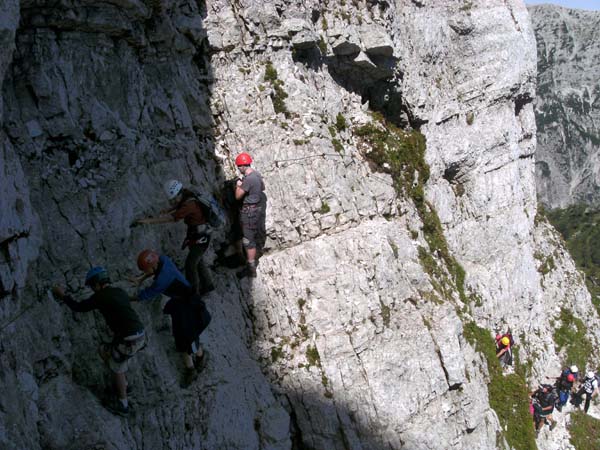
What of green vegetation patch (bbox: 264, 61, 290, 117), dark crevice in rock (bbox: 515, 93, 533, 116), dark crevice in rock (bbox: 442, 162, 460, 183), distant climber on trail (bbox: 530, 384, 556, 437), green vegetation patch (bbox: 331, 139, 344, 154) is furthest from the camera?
dark crevice in rock (bbox: 515, 93, 533, 116)

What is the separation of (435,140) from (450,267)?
5304 mm

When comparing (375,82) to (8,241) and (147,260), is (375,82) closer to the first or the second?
(147,260)

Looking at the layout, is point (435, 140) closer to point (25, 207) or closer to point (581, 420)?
point (581, 420)

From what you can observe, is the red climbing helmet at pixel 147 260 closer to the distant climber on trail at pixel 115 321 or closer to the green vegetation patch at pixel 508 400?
the distant climber on trail at pixel 115 321

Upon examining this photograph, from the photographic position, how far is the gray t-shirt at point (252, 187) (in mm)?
13094

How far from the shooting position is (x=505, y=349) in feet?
68.2

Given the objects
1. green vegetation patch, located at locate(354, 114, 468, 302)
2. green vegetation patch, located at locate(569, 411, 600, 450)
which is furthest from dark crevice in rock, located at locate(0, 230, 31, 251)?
green vegetation patch, located at locate(569, 411, 600, 450)

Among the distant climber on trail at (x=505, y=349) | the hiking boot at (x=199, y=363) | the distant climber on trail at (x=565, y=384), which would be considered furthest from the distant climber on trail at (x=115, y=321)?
the distant climber on trail at (x=565, y=384)

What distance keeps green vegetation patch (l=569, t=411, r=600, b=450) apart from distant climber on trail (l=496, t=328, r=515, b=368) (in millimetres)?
5250

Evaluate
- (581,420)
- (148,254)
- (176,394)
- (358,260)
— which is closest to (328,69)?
(358,260)

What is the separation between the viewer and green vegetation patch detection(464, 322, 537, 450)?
17312mm

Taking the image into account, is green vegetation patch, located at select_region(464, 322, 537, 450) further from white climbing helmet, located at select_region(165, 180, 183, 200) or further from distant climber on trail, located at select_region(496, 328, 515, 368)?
white climbing helmet, located at select_region(165, 180, 183, 200)

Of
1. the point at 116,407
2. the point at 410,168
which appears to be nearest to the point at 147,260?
the point at 116,407

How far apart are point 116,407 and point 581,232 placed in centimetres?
11624
